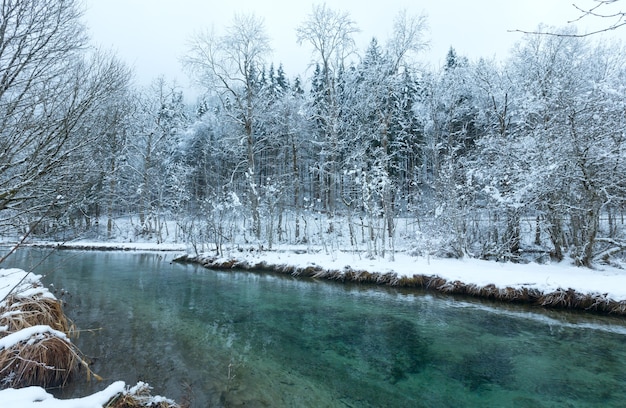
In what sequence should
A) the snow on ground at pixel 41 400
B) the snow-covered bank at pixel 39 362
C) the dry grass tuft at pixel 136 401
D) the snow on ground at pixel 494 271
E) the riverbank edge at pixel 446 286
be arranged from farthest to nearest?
the snow on ground at pixel 494 271 → the riverbank edge at pixel 446 286 → the dry grass tuft at pixel 136 401 → the snow-covered bank at pixel 39 362 → the snow on ground at pixel 41 400

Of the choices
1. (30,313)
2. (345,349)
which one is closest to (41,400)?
(30,313)

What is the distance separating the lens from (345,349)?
6.38 meters

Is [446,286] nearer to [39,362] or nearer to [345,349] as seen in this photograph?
[345,349]

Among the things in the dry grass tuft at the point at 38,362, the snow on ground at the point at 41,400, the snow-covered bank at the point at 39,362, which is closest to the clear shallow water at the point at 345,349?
the dry grass tuft at the point at 38,362

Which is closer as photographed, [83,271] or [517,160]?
[517,160]

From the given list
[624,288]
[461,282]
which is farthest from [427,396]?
[624,288]

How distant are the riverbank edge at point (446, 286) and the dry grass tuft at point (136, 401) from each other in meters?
9.52

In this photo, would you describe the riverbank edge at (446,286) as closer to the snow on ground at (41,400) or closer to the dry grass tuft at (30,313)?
the dry grass tuft at (30,313)

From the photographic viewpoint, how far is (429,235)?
1480cm

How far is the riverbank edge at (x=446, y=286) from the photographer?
8.55 meters

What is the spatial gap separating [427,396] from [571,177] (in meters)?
9.70

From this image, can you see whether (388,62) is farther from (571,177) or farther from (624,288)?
(624,288)

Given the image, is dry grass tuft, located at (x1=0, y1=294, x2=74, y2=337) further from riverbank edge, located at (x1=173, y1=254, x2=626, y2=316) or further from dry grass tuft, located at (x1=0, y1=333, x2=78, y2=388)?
riverbank edge, located at (x1=173, y1=254, x2=626, y2=316)

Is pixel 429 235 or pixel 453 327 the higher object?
pixel 429 235
